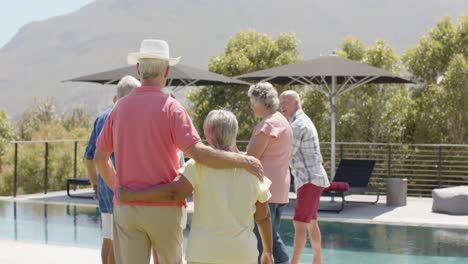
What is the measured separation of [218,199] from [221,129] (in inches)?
12.7

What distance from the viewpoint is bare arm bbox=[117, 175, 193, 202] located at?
3822mm

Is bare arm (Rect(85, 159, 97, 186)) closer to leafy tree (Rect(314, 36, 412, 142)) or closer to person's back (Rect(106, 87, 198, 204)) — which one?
person's back (Rect(106, 87, 198, 204))

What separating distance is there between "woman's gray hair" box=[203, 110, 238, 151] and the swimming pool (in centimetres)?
397

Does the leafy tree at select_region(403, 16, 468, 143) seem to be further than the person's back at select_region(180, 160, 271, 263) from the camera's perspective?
Yes

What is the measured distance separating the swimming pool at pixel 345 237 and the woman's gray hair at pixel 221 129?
397 cm

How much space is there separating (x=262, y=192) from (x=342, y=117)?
17.5m

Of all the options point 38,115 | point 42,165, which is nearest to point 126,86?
point 42,165

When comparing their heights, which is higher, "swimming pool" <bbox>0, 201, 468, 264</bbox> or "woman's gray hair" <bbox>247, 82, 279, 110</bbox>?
"woman's gray hair" <bbox>247, 82, 279, 110</bbox>

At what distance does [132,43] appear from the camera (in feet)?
597

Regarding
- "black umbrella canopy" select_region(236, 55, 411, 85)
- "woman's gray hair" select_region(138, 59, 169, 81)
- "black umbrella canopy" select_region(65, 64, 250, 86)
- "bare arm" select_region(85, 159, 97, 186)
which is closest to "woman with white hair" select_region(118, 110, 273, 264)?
"woman's gray hair" select_region(138, 59, 169, 81)

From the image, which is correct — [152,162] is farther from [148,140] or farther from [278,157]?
[278,157]

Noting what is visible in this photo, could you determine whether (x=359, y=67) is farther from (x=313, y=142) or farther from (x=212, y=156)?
(x=212, y=156)

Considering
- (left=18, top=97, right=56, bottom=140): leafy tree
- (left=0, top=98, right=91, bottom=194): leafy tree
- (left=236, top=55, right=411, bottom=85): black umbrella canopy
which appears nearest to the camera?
(left=236, top=55, right=411, bottom=85): black umbrella canopy

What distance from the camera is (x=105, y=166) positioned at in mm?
4305
